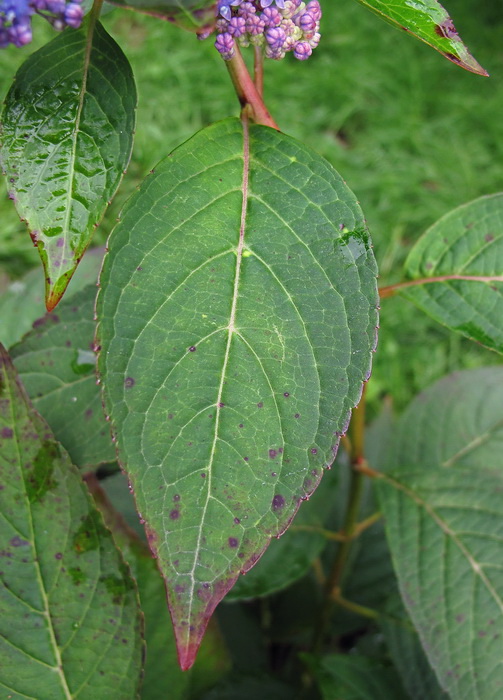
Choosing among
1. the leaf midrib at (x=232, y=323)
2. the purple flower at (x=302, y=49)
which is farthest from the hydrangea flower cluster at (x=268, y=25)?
the leaf midrib at (x=232, y=323)

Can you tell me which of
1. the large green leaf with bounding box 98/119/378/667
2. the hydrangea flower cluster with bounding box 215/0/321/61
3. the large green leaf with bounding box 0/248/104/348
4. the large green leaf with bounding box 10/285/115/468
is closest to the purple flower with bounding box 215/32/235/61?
the hydrangea flower cluster with bounding box 215/0/321/61

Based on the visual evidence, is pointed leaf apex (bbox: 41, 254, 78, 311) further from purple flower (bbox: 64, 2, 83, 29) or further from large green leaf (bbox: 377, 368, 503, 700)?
large green leaf (bbox: 377, 368, 503, 700)

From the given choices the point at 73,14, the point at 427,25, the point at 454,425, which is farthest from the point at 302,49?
the point at 454,425

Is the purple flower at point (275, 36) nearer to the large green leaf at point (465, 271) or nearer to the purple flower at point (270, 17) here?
the purple flower at point (270, 17)

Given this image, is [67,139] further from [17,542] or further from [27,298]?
[27,298]

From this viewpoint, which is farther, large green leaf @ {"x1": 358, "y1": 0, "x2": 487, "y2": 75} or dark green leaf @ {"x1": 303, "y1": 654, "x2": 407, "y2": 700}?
dark green leaf @ {"x1": 303, "y1": 654, "x2": 407, "y2": 700}

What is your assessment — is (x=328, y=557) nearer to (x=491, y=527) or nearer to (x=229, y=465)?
(x=491, y=527)
